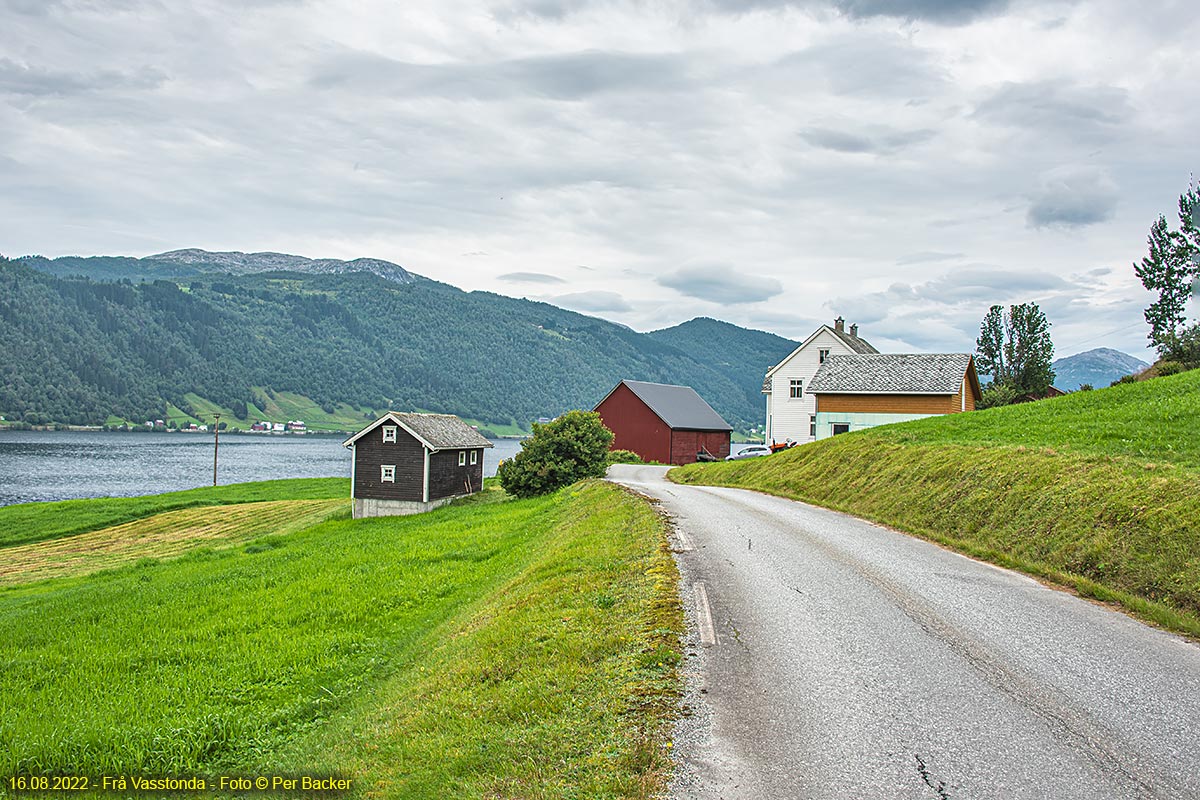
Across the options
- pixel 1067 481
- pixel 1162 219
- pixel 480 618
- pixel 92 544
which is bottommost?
A: pixel 92 544

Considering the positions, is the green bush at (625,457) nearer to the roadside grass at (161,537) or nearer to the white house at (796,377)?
the white house at (796,377)

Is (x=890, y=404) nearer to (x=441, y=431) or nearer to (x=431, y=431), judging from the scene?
(x=441, y=431)

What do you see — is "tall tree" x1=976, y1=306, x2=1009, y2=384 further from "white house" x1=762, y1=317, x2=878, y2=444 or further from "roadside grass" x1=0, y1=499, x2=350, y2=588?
"roadside grass" x1=0, y1=499, x2=350, y2=588

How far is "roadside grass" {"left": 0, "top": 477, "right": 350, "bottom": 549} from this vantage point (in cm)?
4938

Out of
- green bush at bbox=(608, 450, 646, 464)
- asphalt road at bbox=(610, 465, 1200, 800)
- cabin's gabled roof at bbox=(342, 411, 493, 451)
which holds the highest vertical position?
cabin's gabled roof at bbox=(342, 411, 493, 451)

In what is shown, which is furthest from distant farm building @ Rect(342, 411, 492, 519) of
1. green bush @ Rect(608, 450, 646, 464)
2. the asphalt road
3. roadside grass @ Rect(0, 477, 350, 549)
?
the asphalt road

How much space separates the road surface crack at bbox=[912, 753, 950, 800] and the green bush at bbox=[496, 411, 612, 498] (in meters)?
39.8

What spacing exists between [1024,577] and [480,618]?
9.51 meters

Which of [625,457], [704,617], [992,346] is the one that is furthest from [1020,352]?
[704,617]

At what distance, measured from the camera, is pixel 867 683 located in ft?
27.5

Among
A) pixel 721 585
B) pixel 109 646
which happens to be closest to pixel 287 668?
pixel 109 646

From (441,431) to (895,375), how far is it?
96.9ft

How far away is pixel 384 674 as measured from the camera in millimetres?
12945

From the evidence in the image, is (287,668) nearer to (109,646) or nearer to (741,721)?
(109,646)
